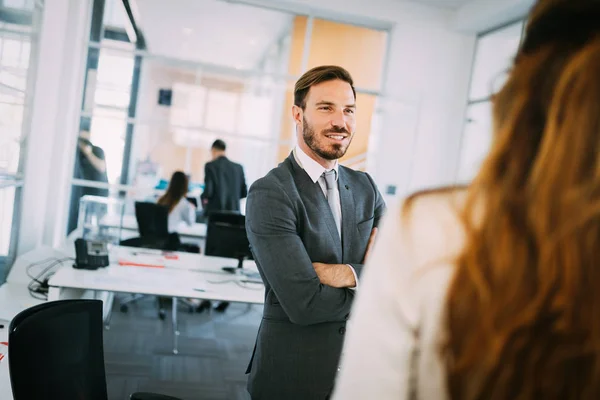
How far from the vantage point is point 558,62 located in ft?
2.05

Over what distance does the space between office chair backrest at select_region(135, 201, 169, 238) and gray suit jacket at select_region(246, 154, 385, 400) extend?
3.64 m

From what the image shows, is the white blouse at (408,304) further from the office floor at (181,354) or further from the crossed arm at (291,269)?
the office floor at (181,354)

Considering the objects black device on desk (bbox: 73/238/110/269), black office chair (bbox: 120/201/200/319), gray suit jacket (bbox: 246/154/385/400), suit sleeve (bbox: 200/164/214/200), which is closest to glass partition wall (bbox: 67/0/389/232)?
suit sleeve (bbox: 200/164/214/200)

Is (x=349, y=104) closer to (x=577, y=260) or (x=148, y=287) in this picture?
(x=577, y=260)

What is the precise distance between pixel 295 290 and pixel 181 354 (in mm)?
2972

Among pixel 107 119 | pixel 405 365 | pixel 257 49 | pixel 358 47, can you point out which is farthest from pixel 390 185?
pixel 405 365

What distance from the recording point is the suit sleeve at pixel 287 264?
164 centimetres

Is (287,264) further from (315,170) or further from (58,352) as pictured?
(58,352)

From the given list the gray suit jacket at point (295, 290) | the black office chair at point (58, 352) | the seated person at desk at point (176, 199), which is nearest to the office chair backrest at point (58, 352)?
the black office chair at point (58, 352)

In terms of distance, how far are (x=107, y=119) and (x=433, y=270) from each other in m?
6.66

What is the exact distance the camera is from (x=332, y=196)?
1.88m

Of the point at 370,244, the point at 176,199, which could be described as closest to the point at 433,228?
the point at 370,244

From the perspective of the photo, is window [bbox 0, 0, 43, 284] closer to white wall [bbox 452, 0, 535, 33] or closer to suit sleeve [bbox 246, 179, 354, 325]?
suit sleeve [bbox 246, 179, 354, 325]

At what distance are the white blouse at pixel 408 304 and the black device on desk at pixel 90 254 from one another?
2.98 metres
